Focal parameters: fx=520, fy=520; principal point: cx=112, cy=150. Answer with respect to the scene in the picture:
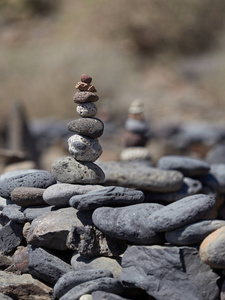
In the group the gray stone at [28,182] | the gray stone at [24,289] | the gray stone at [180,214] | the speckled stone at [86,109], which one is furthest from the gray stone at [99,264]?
the speckled stone at [86,109]

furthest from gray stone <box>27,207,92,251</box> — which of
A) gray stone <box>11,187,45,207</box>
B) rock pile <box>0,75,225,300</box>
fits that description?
gray stone <box>11,187,45,207</box>

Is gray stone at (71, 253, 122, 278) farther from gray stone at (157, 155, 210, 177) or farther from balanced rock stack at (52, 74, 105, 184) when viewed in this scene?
gray stone at (157, 155, 210, 177)

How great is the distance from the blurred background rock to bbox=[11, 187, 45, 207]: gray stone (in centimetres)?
415

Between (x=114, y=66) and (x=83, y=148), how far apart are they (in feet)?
47.9

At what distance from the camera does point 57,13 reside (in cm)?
2703

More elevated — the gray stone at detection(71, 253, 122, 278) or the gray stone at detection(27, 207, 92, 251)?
the gray stone at detection(27, 207, 92, 251)

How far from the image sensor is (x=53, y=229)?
3279 mm

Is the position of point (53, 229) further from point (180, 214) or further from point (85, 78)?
point (85, 78)

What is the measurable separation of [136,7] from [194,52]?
3.38m

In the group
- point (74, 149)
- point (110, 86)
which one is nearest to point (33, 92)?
point (110, 86)

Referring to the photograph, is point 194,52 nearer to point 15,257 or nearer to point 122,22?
point 122,22

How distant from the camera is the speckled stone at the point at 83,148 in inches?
147

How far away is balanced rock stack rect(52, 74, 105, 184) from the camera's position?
3680mm

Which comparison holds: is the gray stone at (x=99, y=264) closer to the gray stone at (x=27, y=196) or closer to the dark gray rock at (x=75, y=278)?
the dark gray rock at (x=75, y=278)
